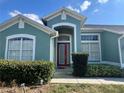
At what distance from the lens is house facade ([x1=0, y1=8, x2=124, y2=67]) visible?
52.2 feet

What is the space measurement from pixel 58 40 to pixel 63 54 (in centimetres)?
168

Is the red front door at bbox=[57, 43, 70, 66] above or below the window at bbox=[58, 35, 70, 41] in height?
below

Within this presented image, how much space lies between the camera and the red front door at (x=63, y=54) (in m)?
20.8

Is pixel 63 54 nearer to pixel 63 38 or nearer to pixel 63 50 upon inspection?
pixel 63 50

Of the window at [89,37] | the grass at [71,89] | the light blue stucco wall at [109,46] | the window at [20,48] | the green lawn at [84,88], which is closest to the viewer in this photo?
the grass at [71,89]

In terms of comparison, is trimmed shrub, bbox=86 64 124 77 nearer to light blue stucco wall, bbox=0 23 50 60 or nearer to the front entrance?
light blue stucco wall, bbox=0 23 50 60

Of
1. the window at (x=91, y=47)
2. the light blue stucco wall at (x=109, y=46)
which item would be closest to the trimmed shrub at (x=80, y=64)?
the light blue stucco wall at (x=109, y=46)

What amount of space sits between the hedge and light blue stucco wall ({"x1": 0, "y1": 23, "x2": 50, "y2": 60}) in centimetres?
387

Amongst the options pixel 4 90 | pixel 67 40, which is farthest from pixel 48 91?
pixel 67 40

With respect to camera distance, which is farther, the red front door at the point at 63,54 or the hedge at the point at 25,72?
the red front door at the point at 63,54

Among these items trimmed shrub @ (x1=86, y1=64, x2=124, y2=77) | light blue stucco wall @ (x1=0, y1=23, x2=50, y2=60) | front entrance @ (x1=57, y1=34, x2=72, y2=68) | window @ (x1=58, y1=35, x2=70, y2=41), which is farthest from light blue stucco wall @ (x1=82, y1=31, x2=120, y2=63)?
light blue stucco wall @ (x1=0, y1=23, x2=50, y2=60)

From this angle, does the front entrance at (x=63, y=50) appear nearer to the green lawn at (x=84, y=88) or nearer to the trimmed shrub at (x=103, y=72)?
the trimmed shrub at (x=103, y=72)

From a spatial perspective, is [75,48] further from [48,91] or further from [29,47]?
[48,91]

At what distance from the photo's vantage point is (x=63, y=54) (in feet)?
68.7
